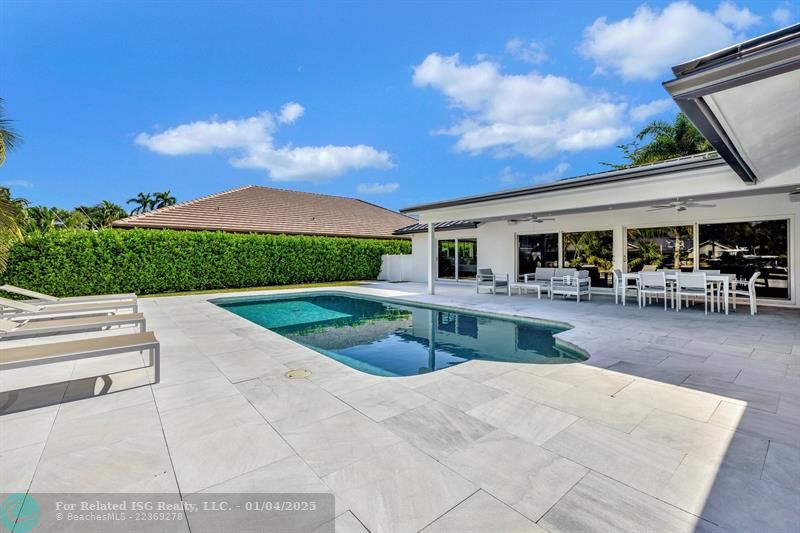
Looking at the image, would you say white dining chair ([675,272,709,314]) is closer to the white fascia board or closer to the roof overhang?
the white fascia board

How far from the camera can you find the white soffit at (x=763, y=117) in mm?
3688

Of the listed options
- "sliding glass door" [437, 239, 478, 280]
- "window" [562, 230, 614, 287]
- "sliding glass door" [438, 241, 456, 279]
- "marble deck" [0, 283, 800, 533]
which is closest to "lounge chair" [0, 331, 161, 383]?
"marble deck" [0, 283, 800, 533]

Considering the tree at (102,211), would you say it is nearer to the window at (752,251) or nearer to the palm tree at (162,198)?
the palm tree at (162,198)

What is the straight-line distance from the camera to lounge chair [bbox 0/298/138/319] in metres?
6.41

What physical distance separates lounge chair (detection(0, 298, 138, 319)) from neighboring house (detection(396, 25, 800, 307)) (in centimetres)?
942

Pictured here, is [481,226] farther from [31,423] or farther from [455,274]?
[31,423]

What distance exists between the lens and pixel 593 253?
1416 cm

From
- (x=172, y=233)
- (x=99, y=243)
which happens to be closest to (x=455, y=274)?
(x=172, y=233)

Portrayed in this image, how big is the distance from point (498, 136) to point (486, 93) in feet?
70.0

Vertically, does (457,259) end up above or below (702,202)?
below

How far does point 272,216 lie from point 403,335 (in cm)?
1675

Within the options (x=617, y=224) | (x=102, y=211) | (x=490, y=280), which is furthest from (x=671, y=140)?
(x=102, y=211)

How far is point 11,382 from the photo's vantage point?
15.4ft

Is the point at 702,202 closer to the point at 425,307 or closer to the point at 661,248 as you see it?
the point at 661,248
